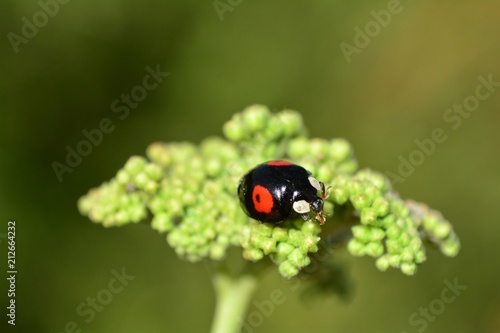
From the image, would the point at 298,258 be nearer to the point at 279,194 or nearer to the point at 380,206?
the point at 279,194

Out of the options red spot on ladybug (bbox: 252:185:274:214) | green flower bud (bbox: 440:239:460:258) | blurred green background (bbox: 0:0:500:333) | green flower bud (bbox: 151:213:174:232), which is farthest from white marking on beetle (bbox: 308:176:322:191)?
blurred green background (bbox: 0:0:500:333)

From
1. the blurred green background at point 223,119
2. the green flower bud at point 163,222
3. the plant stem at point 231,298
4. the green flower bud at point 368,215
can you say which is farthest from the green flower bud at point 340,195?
the blurred green background at point 223,119

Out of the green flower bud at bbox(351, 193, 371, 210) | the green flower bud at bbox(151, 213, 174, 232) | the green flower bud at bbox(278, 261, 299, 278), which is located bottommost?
the green flower bud at bbox(278, 261, 299, 278)

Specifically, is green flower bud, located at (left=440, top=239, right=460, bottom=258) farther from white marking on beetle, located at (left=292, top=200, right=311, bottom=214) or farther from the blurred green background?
the blurred green background

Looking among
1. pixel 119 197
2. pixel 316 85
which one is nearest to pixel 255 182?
pixel 119 197

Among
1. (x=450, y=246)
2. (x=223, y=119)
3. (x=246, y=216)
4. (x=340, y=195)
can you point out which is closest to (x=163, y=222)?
(x=246, y=216)

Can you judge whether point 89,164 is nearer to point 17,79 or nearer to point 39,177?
point 39,177
